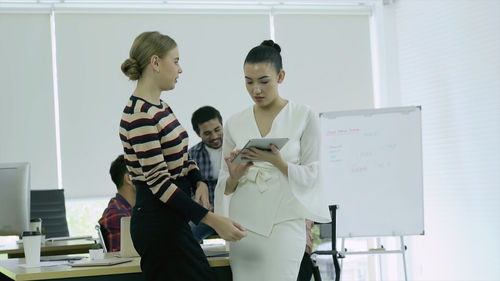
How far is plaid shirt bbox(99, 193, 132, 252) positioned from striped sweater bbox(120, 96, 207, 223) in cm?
136

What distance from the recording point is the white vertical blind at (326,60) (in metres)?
6.45

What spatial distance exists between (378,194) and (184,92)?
6.75 ft

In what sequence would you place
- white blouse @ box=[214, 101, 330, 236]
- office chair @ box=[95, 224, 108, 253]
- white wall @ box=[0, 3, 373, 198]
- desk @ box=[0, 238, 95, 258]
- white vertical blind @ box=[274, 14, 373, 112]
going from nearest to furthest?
white blouse @ box=[214, 101, 330, 236] < office chair @ box=[95, 224, 108, 253] < desk @ box=[0, 238, 95, 258] < white wall @ box=[0, 3, 373, 198] < white vertical blind @ box=[274, 14, 373, 112]

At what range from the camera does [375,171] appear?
17.1 ft

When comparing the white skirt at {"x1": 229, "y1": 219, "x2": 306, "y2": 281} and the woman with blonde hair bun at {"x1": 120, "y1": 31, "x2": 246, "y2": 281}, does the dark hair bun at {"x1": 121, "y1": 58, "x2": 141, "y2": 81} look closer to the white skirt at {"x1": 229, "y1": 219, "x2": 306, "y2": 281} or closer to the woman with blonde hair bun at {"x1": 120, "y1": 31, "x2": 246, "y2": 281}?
the woman with blonde hair bun at {"x1": 120, "y1": 31, "x2": 246, "y2": 281}

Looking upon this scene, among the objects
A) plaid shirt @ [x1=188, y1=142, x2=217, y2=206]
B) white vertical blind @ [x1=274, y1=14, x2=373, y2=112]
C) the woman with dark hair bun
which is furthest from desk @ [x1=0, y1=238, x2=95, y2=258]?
white vertical blind @ [x1=274, y1=14, x2=373, y2=112]

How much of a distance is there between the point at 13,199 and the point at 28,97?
7.92ft

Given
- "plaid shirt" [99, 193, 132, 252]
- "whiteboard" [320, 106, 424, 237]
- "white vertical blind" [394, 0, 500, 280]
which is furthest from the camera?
"white vertical blind" [394, 0, 500, 280]

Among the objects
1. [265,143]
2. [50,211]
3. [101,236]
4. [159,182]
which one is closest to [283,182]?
[265,143]

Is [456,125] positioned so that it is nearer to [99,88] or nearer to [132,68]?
[99,88]

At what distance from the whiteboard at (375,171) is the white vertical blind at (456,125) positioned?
609 millimetres

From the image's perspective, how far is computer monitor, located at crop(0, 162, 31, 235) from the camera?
361 centimetres

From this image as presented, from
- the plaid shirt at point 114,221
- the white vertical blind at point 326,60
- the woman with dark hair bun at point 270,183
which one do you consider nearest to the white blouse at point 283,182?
the woman with dark hair bun at point 270,183

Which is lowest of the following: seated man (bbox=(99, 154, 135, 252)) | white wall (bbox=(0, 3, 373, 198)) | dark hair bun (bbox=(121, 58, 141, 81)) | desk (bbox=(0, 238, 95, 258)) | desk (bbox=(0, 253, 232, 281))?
desk (bbox=(0, 238, 95, 258))
